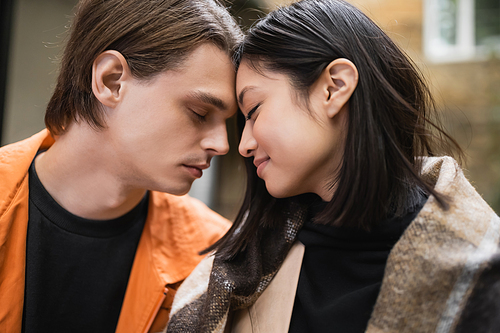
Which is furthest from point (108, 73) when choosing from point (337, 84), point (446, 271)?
point (446, 271)

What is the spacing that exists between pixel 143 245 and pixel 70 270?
28 cm

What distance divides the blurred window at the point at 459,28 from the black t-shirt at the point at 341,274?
5.96 meters

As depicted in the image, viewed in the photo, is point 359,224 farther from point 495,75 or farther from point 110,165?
point 495,75

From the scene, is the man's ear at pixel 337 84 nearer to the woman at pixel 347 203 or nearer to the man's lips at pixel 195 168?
the woman at pixel 347 203

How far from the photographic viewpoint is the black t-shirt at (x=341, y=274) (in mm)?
1085

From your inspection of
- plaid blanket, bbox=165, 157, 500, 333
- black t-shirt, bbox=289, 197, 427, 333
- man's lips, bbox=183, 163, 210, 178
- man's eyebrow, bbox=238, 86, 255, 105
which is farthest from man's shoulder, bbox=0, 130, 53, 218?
plaid blanket, bbox=165, 157, 500, 333

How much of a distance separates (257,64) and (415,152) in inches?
22.1

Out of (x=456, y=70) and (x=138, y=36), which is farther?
(x=456, y=70)

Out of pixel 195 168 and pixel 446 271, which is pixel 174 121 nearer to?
pixel 195 168

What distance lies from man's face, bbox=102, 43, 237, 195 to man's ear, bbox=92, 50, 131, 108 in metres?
0.04

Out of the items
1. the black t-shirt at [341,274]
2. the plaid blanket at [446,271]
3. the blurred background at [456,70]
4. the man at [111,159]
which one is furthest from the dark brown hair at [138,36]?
the blurred background at [456,70]

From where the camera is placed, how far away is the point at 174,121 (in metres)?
1.43

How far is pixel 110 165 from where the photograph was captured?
1532 mm

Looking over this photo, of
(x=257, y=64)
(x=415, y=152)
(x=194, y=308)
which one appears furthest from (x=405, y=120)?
(x=194, y=308)
